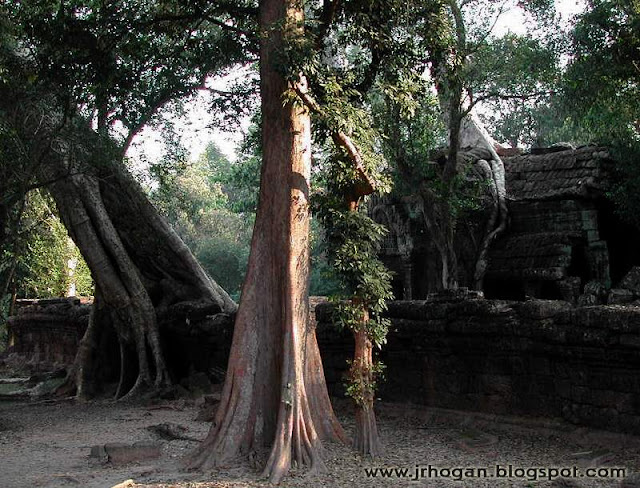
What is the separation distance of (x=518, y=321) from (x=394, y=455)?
179 centimetres

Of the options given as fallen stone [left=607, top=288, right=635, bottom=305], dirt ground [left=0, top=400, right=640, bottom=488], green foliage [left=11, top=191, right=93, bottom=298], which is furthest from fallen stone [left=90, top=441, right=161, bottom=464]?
green foliage [left=11, top=191, right=93, bottom=298]

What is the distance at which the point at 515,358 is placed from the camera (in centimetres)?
748

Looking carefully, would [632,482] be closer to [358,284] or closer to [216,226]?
[358,284]

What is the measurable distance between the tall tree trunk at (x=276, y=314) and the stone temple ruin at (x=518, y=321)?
169 cm

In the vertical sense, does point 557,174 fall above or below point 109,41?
below

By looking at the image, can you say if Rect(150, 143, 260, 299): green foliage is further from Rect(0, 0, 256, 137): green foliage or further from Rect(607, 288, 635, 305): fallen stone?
Rect(607, 288, 635, 305): fallen stone

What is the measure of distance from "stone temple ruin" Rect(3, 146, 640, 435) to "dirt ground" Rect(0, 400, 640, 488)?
0.21 m

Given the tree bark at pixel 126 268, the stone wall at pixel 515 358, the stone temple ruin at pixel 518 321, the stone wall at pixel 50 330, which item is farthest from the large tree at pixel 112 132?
the stone wall at pixel 515 358

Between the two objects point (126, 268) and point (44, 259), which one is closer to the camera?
point (126, 268)

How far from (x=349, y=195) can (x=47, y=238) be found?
43.1ft

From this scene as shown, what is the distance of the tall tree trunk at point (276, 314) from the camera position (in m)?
6.72

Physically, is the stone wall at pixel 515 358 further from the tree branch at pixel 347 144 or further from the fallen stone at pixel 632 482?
the tree branch at pixel 347 144

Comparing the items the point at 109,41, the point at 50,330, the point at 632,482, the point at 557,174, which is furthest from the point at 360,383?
the point at 50,330

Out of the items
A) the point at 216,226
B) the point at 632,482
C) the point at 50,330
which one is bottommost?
the point at 632,482
